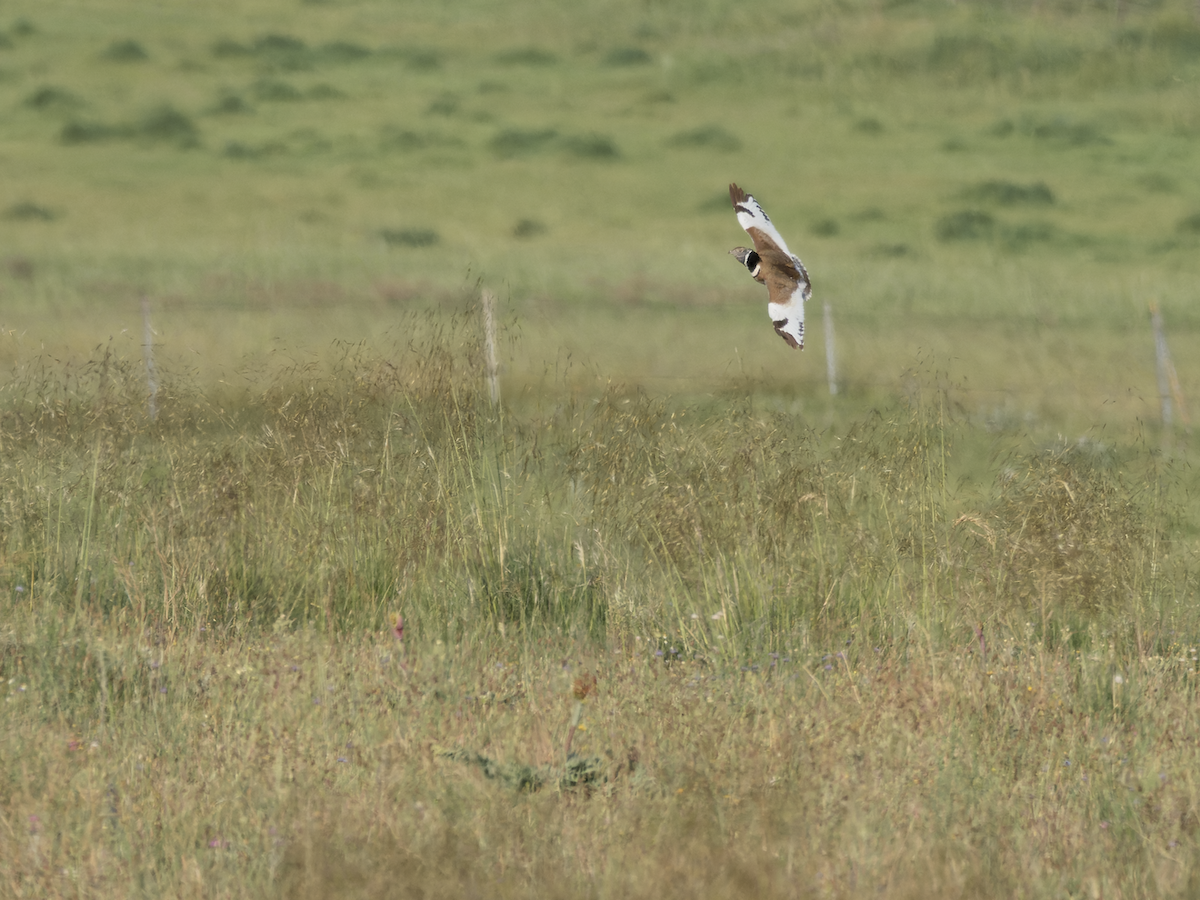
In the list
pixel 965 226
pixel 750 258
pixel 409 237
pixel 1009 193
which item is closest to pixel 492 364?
pixel 750 258

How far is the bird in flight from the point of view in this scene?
4371mm

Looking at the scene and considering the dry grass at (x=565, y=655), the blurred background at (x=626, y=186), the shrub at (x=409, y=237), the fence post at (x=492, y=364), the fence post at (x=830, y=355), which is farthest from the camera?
the shrub at (x=409, y=237)

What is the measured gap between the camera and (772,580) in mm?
4578

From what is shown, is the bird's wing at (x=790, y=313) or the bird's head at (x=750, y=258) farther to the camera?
the bird's head at (x=750, y=258)

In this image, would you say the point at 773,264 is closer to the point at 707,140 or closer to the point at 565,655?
the point at 565,655

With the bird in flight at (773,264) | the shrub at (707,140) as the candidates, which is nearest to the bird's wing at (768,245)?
the bird in flight at (773,264)

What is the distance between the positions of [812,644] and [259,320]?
10.5 m

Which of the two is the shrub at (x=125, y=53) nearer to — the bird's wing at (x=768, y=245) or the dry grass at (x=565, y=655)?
the dry grass at (x=565, y=655)

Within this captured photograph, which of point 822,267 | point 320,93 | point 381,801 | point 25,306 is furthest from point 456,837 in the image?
point 320,93

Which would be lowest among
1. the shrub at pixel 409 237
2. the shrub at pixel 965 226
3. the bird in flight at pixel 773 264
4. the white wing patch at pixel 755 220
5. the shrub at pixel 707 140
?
the shrub at pixel 965 226

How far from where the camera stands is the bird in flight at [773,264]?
437cm

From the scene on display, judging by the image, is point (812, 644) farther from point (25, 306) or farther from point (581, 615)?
point (25, 306)

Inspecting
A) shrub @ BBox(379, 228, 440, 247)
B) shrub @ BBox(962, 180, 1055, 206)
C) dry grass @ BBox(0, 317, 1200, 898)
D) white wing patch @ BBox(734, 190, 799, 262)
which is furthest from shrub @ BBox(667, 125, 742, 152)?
white wing patch @ BBox(734, 190, 799, 262)

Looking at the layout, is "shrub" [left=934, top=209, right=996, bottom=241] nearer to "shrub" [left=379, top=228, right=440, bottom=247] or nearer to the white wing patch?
"shrub" [left=379, top=228, right=440, bottom=247]
